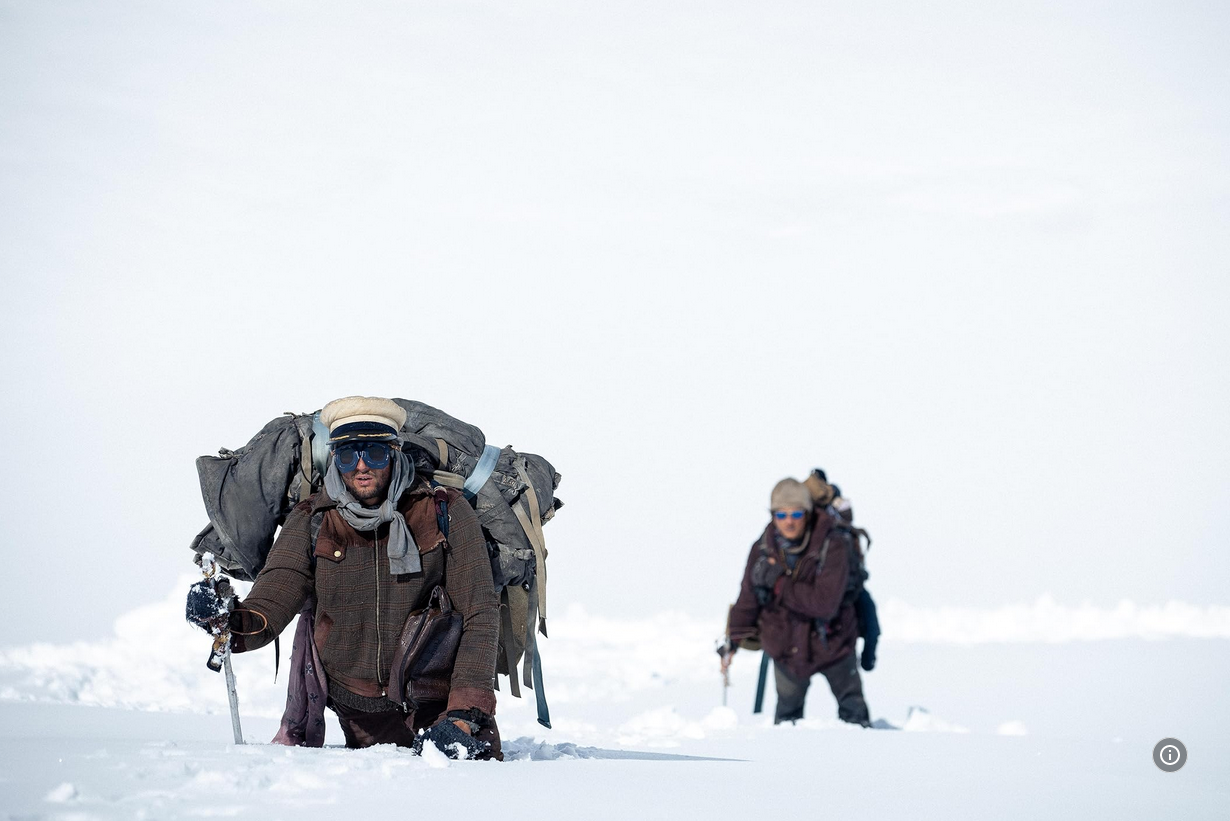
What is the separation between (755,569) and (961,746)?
2.82 metres

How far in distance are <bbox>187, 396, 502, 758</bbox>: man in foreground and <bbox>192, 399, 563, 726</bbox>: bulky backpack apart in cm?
24

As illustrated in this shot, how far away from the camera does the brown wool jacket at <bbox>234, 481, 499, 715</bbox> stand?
5.41 meters

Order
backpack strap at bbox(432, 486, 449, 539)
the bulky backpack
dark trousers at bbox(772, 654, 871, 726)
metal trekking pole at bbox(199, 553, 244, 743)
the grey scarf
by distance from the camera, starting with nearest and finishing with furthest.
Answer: metal trekking pole at bbox(199, 553, 244, 743)
the grey scarf
backpack strap at bbox(432, 486, 449, 539)
the bulky backpack
dark trousers at bbox(772, 654, 871, 726)

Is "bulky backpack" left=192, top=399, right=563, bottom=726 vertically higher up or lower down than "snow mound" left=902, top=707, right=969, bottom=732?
higher up

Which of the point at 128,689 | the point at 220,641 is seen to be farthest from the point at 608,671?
the point at 220,641

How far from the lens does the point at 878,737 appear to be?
26.1 feet

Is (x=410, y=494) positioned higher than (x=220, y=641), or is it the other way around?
(x=410, y=494)

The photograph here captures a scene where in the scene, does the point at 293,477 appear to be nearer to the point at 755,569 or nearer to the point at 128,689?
the point at 755,569

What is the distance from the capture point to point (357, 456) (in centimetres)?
534

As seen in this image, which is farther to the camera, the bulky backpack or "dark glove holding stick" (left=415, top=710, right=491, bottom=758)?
the bulky backpack

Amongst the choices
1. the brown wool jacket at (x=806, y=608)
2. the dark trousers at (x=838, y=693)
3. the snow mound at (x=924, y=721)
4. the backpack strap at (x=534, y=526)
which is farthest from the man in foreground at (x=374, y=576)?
the snow mound at (x=924, y=721)
